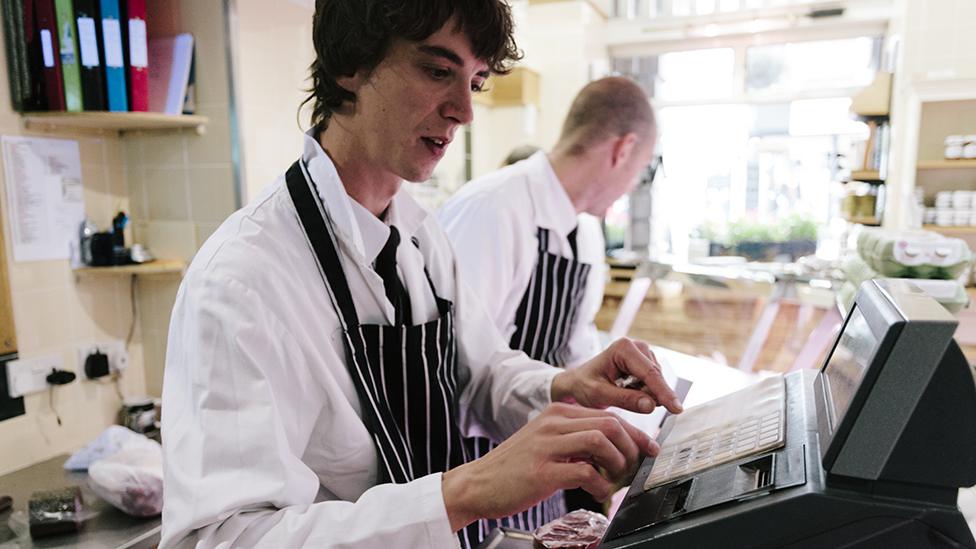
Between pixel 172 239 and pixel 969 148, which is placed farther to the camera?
pixel 969 148

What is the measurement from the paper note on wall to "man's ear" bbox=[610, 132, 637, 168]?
167 cm

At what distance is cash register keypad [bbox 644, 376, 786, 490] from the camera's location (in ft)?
2.19

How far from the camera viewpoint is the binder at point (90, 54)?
6.28ft

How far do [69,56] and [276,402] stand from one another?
1683mm

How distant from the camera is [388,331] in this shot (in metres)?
0.99

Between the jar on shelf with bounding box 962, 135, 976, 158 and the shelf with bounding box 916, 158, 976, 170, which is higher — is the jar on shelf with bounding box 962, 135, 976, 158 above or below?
above

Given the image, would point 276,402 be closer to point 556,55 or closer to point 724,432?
point 724,432

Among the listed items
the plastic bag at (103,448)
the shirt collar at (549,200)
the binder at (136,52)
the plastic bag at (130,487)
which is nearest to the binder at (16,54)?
the binder at (136,52)

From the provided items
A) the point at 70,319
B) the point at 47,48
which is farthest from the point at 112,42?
the point at 70,319

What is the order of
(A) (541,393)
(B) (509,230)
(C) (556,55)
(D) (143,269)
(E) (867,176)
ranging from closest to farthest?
(A) (541,393)
(B) (509,230)
(D) (143,269)
(E) (867,176)
(C) (556,55)

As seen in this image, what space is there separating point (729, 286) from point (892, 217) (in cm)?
130

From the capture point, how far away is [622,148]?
208cm

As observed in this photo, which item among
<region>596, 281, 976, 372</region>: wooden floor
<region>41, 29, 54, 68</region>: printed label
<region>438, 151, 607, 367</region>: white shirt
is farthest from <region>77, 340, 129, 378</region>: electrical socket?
<region>596, 281, 976, 372</region>: wooden floor

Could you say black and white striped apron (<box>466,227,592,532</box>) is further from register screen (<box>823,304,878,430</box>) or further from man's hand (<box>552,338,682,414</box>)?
register screen (<box>823,304,878,430</box>)
